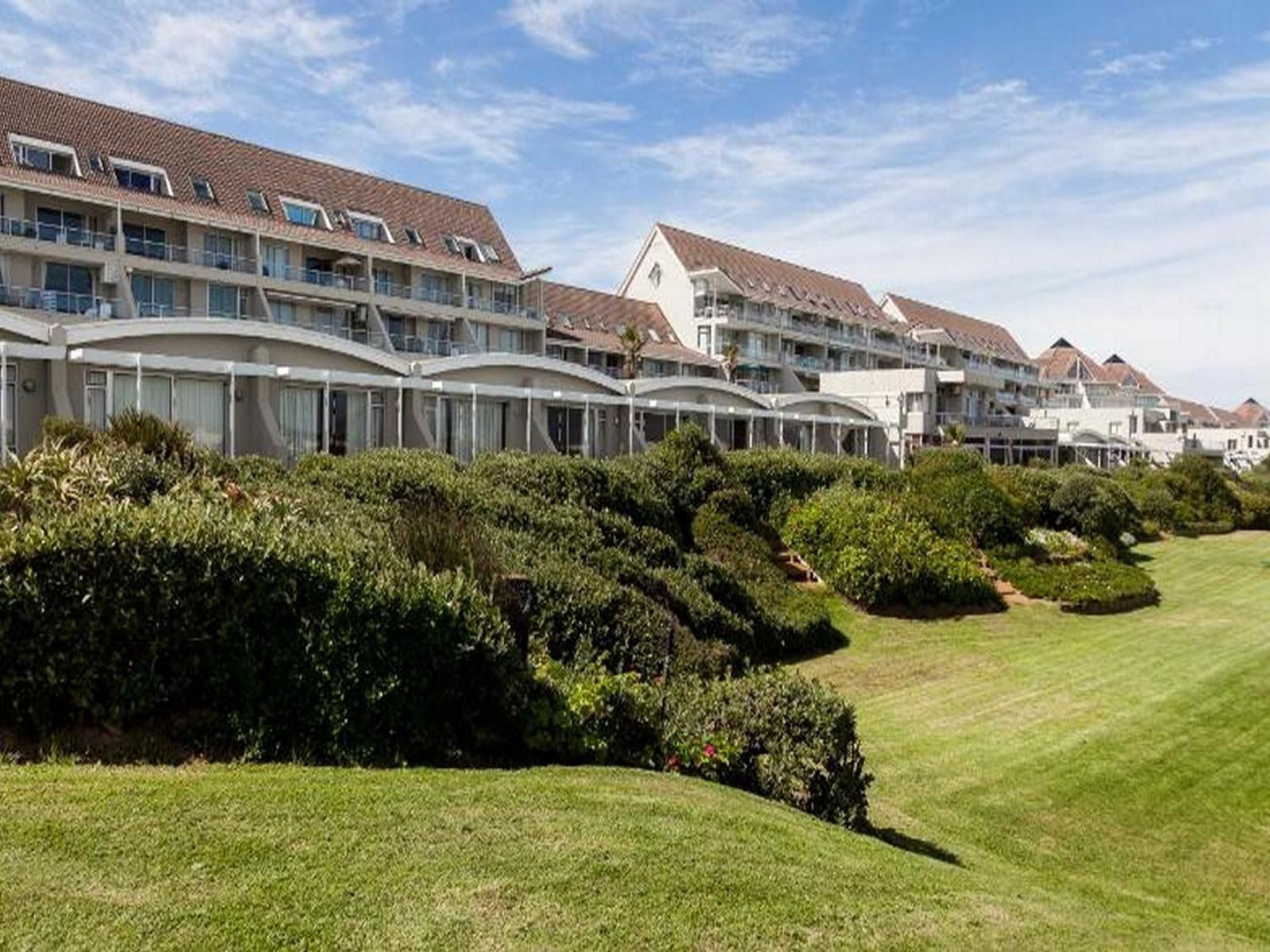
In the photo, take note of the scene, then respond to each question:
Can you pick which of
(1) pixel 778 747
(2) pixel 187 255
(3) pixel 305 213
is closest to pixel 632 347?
(3) pixel 305 213

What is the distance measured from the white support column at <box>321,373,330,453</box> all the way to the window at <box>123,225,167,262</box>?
18.3 metres

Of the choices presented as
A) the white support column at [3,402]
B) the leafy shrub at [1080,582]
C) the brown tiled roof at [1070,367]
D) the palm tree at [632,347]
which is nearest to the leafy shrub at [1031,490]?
the leafy shrub at [1080,582]

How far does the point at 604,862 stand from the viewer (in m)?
6.48

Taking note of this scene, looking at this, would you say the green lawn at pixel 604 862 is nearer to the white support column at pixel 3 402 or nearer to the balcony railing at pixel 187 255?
the white support column at pixel 3 402

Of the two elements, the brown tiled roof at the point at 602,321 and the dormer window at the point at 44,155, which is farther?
the brown tiled roof at the point at 602,321

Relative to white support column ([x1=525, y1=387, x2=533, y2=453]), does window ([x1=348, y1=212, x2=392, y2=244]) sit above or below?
above

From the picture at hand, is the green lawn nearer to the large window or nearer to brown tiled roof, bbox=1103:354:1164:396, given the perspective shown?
the large window

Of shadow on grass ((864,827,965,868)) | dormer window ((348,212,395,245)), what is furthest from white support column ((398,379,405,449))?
dormer window ((348,212,395,245))

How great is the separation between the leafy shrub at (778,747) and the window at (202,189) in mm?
40597

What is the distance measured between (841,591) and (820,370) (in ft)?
170

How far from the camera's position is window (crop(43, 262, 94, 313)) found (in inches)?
1452

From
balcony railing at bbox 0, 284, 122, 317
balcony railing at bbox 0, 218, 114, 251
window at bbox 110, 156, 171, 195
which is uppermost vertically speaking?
window at bbox 110, 156, 171, 195

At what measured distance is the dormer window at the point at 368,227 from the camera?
49.9 metres

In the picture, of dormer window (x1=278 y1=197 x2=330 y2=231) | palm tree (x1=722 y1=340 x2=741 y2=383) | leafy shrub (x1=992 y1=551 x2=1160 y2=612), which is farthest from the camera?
palm tree (x1=722 y1=340 x2=741 y2=383)
